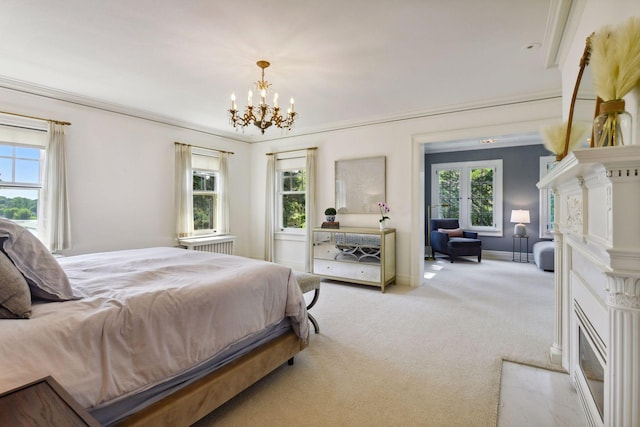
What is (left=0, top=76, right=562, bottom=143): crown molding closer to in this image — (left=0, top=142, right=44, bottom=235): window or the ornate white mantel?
A: (left=0, top=142, right=44, bottom=235): window

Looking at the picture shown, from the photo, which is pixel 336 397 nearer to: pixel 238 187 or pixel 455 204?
pixel 238 187

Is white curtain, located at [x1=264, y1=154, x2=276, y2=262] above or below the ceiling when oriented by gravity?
below

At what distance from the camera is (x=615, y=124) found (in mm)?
1222

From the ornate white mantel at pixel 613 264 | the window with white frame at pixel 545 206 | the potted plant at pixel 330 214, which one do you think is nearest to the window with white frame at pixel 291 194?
the potted plant at pixel 330 214

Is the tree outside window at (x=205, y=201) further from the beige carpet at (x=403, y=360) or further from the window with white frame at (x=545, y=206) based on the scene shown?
the window with white frame at (x=545, y=206)

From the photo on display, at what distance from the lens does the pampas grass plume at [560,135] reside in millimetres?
1964

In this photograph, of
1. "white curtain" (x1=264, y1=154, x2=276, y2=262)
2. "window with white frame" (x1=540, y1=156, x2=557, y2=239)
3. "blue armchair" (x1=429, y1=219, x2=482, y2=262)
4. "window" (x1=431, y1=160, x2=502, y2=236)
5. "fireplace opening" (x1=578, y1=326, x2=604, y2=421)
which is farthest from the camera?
"window" (x1=431, y1=160, x2=502, y2=236)

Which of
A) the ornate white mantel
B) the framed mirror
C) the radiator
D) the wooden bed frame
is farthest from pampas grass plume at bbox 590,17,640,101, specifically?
the radiator

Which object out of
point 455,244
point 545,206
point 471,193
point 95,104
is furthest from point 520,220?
point 95,104

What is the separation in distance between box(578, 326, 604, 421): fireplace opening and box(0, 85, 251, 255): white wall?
5.07 metres

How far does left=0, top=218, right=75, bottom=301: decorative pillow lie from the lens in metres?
1.43

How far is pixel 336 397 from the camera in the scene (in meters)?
1.97

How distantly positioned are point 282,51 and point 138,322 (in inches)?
97.8

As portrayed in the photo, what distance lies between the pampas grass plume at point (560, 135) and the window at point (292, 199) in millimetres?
3927
